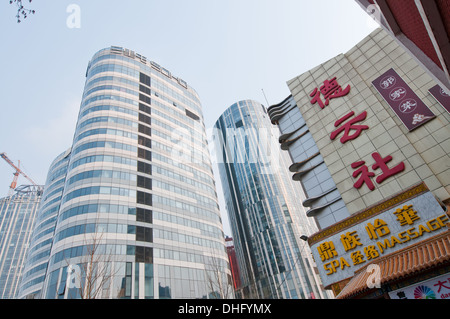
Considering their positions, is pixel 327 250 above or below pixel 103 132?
below

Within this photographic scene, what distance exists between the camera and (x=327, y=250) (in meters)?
16.7

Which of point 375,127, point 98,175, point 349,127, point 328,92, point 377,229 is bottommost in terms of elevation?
point 377,229

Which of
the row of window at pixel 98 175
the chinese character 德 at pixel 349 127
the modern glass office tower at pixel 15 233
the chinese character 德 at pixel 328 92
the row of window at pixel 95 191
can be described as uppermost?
the modern glass office tower at pixel 15 233

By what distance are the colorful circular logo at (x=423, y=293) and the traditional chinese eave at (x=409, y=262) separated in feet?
2.58

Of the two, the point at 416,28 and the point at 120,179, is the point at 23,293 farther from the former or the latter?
the point at 416,28

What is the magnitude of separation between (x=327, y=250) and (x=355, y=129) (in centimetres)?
872

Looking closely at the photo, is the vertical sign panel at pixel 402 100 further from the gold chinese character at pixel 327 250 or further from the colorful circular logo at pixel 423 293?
the colorful circular logo at pixel 423 293

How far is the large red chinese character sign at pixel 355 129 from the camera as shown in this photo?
16094 millimetres

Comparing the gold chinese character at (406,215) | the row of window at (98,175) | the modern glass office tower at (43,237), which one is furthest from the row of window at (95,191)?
the gold chinese character at (406,215)

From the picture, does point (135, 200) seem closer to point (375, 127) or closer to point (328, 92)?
point (328, 92)

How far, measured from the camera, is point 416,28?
7516mm

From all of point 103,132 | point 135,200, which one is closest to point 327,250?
point 135,200
